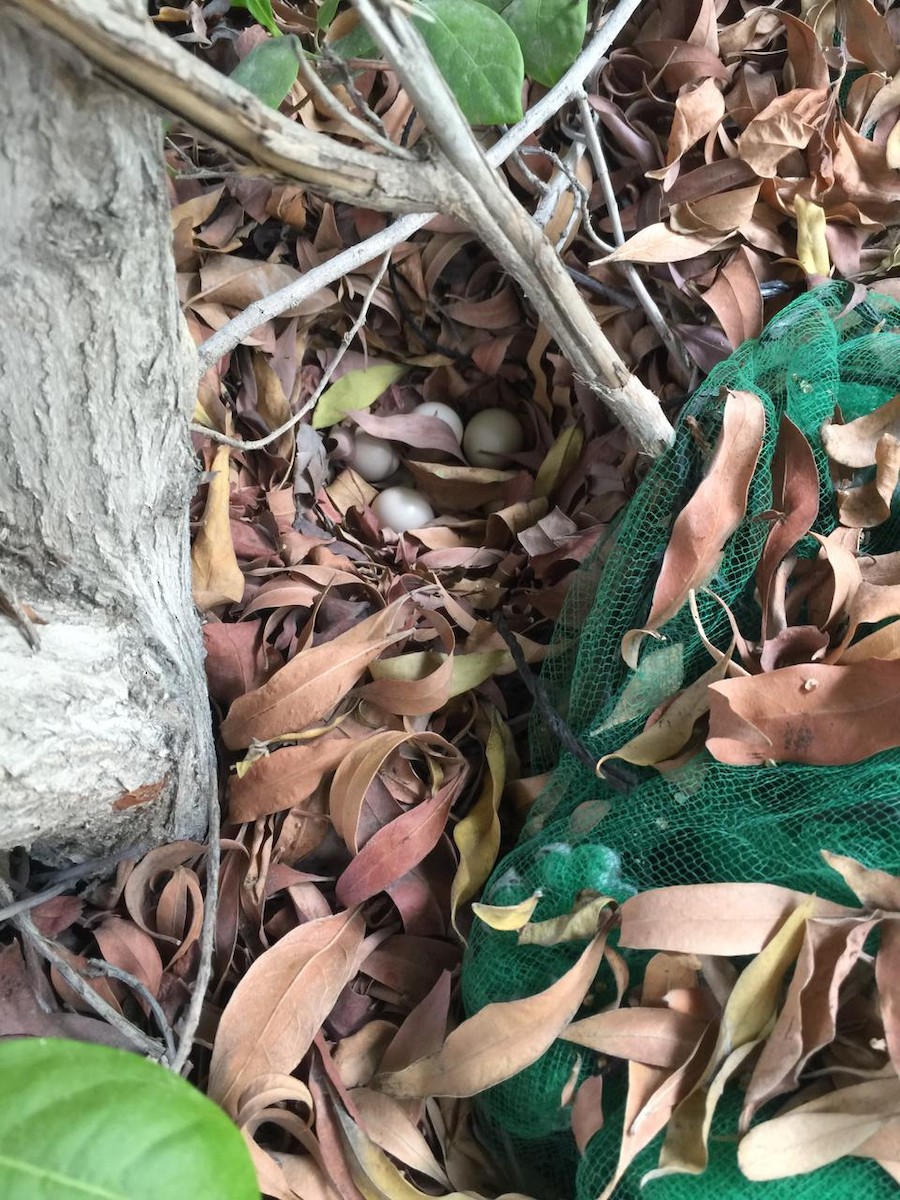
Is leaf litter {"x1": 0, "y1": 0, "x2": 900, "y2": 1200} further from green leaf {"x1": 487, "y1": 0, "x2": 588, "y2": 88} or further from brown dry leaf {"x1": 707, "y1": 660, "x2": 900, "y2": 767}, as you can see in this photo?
green leaf {"x1": 487, "y1": 0, "x2": 588, "y2": 88}

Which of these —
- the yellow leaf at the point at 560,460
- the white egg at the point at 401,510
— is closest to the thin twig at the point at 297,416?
the white egg at the point at 401,510

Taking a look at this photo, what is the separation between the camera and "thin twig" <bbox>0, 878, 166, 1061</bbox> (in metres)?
0.62

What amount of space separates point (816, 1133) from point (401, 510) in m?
0.70

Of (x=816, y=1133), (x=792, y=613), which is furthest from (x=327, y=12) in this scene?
(x=816, y=1133)

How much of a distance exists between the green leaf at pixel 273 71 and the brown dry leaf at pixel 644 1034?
2.18 feet

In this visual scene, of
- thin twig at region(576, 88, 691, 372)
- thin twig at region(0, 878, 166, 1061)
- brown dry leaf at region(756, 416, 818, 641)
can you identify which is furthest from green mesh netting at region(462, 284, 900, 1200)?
thin twig at region(0, 878, 166, 1061)

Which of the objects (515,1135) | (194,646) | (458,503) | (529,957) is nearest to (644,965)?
(529,957)

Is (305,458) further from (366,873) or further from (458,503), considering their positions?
(366,873)

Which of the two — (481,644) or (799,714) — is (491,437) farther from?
(799,714)

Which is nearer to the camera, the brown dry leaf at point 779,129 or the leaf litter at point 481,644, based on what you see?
the leaf litter at point 481,644

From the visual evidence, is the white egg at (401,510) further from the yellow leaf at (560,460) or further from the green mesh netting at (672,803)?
the green mesh netting at (672,803)

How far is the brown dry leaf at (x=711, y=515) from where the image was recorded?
2.22 ft

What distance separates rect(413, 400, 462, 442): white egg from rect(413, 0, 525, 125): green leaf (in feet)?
1.49

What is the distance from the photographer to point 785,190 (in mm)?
915
